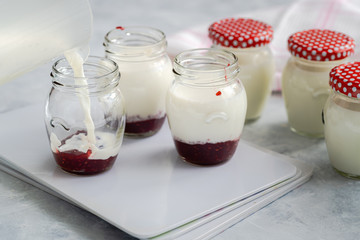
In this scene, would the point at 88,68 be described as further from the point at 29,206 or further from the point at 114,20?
the point at 114,20

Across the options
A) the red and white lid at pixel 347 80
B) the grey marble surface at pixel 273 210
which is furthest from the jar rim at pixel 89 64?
the red and white lid at pixel 347 80

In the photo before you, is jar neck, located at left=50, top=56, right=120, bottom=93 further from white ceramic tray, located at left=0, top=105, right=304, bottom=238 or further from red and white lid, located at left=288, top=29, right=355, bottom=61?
red and white lid, located at left=288, top=29, right=355, bottom=61

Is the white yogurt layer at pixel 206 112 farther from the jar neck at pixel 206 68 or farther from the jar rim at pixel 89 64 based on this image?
the jar rim at pixel 89 64

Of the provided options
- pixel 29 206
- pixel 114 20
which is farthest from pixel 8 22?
pixel 114 20

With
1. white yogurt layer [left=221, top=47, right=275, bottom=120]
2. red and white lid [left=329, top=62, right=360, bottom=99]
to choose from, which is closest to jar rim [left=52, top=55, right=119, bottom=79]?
white yogurt layer [left=221, top=47, right=275, bottom=120]

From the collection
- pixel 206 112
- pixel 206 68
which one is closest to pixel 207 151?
pixel 206 112
